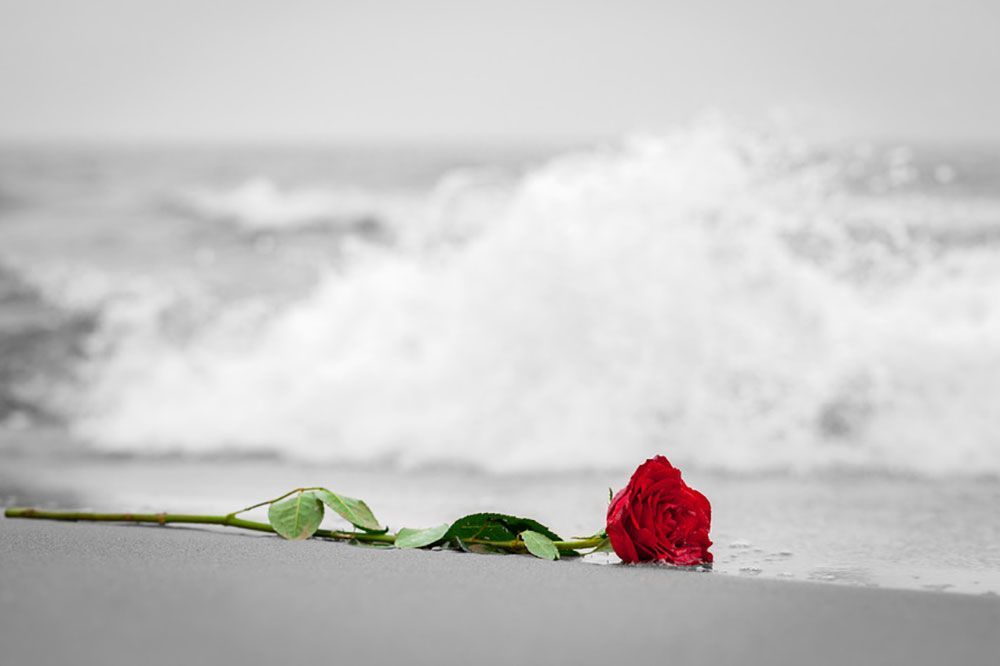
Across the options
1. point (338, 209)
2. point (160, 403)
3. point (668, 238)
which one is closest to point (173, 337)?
point (160, 403)

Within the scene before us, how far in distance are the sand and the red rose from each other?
35mm

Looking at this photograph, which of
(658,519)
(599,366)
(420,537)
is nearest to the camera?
(658,519)

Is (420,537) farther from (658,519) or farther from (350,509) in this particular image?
(658,519)

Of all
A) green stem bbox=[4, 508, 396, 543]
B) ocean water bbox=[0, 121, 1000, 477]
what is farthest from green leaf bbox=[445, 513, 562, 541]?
ocean water bbox=[0, 121, 1000, 477]

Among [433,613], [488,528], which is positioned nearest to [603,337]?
[488,528]

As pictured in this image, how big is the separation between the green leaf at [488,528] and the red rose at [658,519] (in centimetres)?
16

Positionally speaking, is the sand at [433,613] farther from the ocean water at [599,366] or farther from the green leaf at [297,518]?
the ocean water at [599,366]

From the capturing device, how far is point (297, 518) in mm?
1770

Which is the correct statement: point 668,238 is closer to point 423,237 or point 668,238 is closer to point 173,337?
point 423,237

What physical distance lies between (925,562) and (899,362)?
5.68 ft

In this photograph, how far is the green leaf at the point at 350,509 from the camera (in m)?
1.75

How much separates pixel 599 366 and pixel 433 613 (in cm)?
240

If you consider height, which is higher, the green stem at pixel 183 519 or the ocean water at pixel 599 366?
the ocean water at pixel 599 366

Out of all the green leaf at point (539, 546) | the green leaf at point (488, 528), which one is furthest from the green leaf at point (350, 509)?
the green leaf at point (539, 546)
